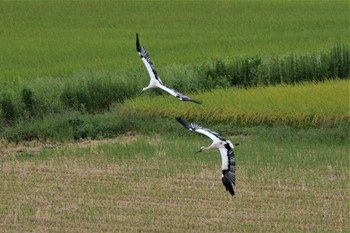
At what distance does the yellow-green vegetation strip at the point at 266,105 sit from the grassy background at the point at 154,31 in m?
3.63

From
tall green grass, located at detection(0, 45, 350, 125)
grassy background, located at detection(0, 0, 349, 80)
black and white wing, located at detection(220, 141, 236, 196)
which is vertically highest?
black and white wing, located at detection(220, 141, 236, 196)

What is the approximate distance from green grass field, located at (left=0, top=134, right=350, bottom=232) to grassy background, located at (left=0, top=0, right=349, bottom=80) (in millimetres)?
5178

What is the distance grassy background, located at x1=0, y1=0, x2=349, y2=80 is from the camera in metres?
18.5

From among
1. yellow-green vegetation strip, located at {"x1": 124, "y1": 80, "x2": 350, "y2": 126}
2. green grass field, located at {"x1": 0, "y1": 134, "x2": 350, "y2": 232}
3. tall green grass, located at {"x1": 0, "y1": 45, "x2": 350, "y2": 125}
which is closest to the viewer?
green grass field, located at {"x1": 0, "y1": 134, "x2": 350, "y2": 232}

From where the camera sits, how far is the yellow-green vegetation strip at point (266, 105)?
12.6 metres

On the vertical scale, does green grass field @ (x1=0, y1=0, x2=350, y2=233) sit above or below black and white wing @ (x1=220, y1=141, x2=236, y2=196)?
below

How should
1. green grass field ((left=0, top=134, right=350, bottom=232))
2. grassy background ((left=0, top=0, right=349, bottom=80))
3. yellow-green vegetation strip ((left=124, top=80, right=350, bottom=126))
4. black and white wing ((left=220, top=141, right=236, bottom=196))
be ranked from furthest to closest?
grassy background ((left=0, top=0, right=349, bottom=80)) < yellow-green vegetation strip ((left=124, top=80, right=350, bottom=126)) < green grass field ((left=0, top=134, right=350, bottom=232)) < black and white wing ((left=220, top=141, right=236, bottom=196))

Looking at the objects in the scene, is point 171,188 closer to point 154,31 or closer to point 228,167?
point 228,167

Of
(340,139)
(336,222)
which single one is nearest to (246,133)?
(340,139)

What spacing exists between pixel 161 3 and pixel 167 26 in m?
4.31

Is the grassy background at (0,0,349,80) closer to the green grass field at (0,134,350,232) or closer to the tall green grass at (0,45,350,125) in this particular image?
the tall green grass at (0,45,350,125)

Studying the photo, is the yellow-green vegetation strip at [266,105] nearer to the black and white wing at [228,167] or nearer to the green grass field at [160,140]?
the green grass field at [160,140]

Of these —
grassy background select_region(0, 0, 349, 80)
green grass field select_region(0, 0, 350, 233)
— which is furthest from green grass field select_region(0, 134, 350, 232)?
grassy background select_region(0, 0, 349, 80)

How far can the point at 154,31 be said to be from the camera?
2227 cm
